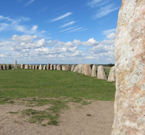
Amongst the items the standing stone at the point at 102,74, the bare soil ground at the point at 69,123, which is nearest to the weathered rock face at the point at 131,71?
the bare soil ground at the point at 69,123

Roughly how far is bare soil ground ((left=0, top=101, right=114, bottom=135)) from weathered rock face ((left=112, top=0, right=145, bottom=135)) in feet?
7.25

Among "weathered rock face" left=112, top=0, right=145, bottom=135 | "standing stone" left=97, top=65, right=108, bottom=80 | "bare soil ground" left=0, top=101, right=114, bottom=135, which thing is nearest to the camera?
"weathered rock face" left=112, top=0, right=145, bottom=135

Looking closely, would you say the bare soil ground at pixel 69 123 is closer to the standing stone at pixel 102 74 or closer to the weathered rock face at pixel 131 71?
the weathered rock face at pixel 131 71

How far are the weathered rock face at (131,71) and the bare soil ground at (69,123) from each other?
221cm

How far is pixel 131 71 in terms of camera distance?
7.52 feet

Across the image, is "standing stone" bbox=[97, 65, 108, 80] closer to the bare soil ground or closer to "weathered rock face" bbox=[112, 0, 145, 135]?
the bare soil ground

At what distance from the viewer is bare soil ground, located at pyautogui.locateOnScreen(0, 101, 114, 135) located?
4328 mm

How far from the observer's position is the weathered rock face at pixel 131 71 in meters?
2.14

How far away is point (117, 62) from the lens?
2588 mm

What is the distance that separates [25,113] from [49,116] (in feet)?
2.98

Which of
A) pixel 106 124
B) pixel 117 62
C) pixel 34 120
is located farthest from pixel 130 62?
pixel 34 120

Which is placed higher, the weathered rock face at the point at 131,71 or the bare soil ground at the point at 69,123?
the weathered rock face at the point at 131,71

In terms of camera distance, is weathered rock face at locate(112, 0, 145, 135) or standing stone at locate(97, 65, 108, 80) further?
standing stone at locate(97, 65, 108, 80)

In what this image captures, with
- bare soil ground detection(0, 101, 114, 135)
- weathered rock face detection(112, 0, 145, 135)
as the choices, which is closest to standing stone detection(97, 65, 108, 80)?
bare soil ground detection(0, 101, 114, 135)
